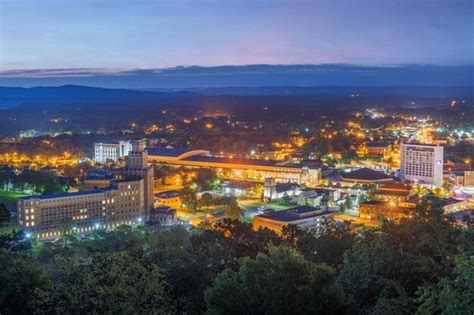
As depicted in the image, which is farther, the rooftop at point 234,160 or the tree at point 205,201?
the rooftop at point 234,160

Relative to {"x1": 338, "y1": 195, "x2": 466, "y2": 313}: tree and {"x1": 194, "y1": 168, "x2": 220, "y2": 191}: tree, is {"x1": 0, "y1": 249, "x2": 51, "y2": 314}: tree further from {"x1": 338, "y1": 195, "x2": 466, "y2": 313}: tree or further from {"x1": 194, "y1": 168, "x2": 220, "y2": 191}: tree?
{"x1": 194, "y1": 168, "x2": 220, "y2": 191}: tree

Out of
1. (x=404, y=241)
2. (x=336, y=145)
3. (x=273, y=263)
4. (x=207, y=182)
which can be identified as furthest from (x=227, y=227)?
(x=336, y=145)

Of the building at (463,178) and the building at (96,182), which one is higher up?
the building at (96,182)

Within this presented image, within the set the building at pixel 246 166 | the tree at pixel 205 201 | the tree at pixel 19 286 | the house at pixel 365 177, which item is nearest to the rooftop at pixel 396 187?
the house at pixel 365 177

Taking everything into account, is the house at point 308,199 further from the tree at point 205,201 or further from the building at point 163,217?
the building at point 163,217

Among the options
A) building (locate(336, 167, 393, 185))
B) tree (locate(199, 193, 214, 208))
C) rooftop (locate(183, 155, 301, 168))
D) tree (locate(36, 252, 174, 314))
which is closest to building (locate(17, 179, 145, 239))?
tree (locate(199, 193, 214, 208))

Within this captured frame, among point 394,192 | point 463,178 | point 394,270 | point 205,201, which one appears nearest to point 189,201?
point 205,201
